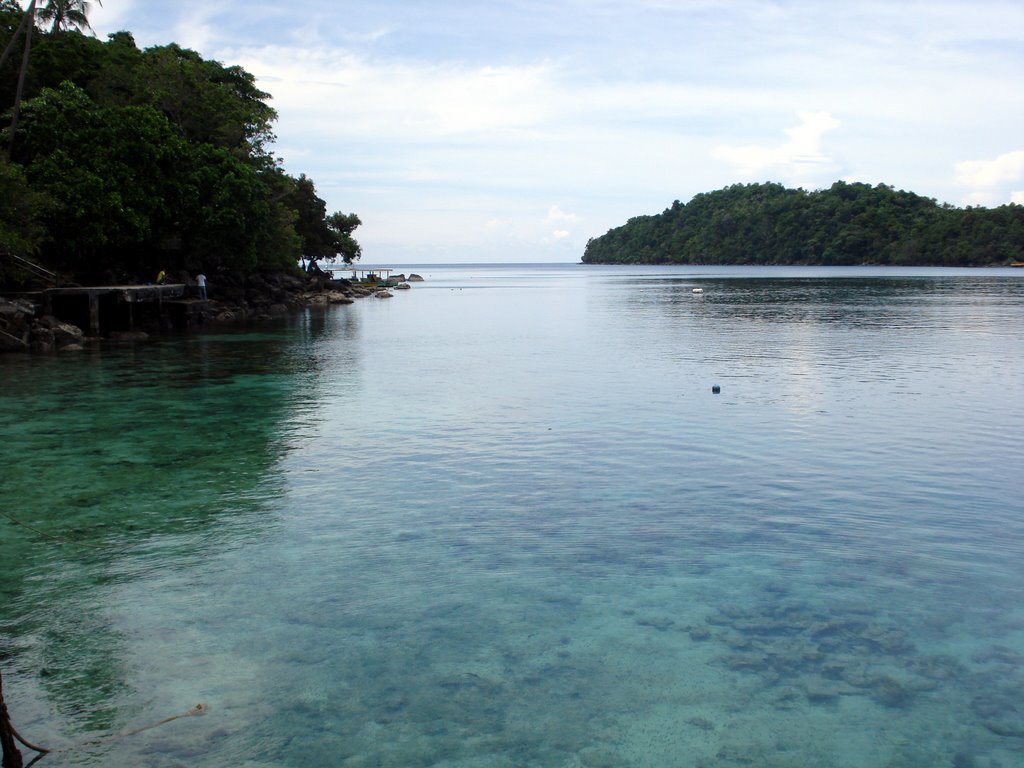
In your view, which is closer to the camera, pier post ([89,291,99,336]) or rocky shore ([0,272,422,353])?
rocky shore ([0,272,422,353])

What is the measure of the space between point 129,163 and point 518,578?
33.0m

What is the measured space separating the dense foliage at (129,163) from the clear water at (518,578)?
1545 cm

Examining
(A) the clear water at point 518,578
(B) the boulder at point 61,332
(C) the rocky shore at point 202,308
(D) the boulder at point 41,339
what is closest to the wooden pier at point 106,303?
(C) the rocky shore at point 202,308

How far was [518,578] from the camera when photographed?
8.95m

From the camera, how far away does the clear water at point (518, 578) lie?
20.5ft

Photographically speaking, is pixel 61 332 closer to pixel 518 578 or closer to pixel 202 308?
pixel 202 308

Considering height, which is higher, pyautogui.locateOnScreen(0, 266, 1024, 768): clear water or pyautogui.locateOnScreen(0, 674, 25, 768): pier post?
pyautogui.locateOnScreen(0, 674, 25, 768): pier post

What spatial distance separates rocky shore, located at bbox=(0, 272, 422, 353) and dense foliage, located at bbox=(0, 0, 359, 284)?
1.65 meters

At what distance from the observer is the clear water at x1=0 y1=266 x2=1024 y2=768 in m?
6.25

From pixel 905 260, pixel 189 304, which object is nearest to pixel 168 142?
pixel 189 304

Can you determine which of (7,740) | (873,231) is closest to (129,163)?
(7,740)

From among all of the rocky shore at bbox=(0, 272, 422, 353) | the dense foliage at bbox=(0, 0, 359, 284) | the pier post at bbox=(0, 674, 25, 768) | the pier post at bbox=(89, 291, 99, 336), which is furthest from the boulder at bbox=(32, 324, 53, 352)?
the pier post at bbox=(0, 674, 25, 768)

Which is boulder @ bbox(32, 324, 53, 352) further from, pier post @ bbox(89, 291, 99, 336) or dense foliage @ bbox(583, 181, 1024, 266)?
dense foliage @ bbox(583, 181, 1024, 266)

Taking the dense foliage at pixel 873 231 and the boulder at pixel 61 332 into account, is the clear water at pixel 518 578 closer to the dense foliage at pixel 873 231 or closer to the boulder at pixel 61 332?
the boulder at pixel 61 332
